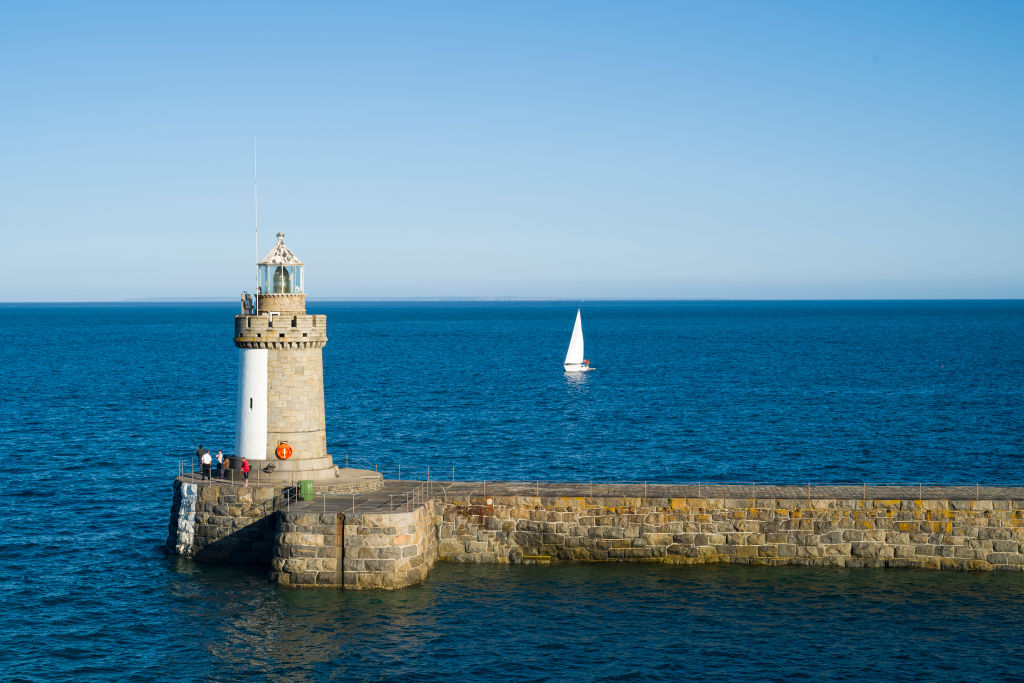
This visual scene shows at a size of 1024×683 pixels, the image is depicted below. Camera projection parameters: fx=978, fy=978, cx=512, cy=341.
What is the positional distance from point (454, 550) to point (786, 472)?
22.7 m

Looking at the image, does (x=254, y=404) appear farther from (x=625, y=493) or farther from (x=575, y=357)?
(x=575, y=357)

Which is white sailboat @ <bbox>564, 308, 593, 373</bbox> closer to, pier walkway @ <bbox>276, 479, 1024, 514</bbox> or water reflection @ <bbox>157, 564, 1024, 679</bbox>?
pier walkway @ <bbox>276, 479, 1024, 514</bbox>

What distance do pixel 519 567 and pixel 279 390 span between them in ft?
37.0

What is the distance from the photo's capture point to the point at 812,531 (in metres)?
34.6

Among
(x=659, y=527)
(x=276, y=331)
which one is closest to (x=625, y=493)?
(x=659, y=527)

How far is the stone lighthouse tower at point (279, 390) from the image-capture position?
37062mm

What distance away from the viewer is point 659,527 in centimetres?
3494

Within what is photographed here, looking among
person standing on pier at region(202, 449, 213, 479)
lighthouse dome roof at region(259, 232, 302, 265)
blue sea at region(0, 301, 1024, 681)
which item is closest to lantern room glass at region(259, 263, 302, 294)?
lighthouse dome roof at region(259, 232, 302, 265)

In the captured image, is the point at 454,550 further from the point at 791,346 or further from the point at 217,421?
the point at 791,346

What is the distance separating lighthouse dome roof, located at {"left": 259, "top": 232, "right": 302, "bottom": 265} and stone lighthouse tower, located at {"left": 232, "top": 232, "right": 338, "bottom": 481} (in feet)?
4.70

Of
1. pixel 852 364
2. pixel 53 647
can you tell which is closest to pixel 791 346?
pixel 852 364

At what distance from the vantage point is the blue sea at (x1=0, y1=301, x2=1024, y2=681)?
2764cm

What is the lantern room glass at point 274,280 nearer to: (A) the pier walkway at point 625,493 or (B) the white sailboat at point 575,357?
(A) the pier walkway at point 625,493

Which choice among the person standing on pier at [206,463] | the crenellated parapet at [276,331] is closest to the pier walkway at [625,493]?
the person standing on pier at [206,463]
